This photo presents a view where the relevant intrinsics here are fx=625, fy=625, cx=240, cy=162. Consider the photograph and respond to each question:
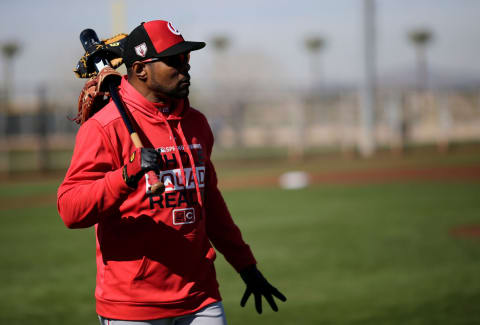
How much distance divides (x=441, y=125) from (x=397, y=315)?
85.8 ft

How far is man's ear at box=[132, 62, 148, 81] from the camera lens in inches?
111

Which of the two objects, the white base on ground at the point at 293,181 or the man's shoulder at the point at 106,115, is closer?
the man's shoulder at the point at 106,115

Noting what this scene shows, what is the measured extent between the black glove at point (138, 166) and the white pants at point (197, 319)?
672 mm

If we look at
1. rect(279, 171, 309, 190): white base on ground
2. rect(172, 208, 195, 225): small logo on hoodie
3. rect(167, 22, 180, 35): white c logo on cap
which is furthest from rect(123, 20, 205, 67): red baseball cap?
rect(279, 171, 309, 190): white base on ground

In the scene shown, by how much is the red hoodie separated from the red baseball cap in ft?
0.59

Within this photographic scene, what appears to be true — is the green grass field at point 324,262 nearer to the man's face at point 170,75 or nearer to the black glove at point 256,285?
the black glove at point 256,285

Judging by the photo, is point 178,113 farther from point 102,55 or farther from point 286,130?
point 286,130

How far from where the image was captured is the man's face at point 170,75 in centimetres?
278

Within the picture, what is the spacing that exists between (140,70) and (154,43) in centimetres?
15

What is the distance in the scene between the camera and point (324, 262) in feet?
27.0

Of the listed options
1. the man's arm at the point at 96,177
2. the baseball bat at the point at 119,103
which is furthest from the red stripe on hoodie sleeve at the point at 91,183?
the baseball bat at the point at 119,103

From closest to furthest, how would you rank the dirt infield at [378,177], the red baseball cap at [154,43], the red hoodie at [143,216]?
the red hoodie at [143,216]
the red baseball cap at [154,43]
the dirt infield at [378,177]

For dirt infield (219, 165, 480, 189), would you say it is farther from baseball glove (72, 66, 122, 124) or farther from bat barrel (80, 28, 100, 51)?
baseball glove (72, 66, 122, 124)

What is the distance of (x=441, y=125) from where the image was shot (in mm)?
30547
